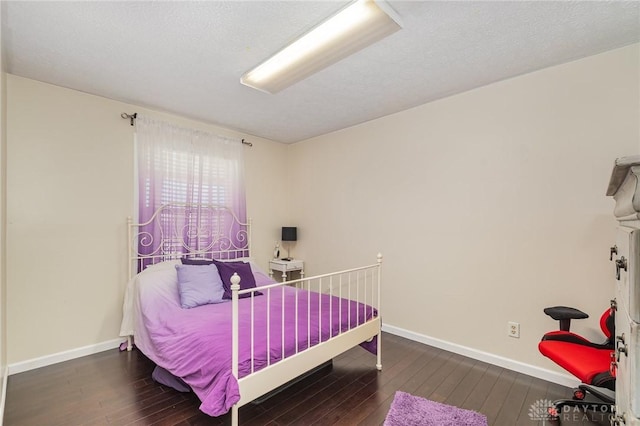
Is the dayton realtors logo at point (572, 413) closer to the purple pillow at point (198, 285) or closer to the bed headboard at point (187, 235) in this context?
the purple pillow at point (198, 285)

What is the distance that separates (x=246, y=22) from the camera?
6.08 ft

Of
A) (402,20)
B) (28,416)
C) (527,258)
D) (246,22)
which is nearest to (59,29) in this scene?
(246,22)

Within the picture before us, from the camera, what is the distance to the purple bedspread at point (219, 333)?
1.72 m

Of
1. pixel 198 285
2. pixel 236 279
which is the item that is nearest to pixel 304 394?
pixel 236 279

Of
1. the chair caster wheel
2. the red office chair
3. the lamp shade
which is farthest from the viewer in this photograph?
the lamp shade

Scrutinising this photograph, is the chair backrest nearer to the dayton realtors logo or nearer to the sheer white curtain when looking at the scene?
the dayton realtors logo

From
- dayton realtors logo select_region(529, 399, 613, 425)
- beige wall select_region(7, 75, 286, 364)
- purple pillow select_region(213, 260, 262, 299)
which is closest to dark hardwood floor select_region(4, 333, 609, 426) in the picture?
dayton realtors logo select_region(529, 399, 613, 425)

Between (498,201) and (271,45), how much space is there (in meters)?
2.34

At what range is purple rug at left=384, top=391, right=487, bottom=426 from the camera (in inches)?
73.4

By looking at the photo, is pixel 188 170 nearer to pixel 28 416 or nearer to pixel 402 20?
pixel 28 416

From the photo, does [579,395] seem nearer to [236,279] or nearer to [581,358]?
[581,358]

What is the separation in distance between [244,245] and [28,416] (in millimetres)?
2477

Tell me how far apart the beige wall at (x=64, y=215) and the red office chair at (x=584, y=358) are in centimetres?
381

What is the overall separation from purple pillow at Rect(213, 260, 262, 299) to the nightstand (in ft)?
3.64
